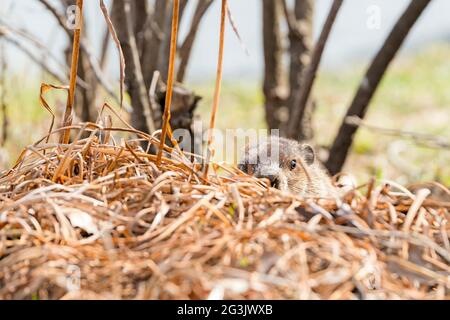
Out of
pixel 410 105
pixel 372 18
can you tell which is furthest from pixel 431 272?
pixel 410 105

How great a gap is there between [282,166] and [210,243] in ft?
6.37

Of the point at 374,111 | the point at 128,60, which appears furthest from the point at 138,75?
the point at 374,111

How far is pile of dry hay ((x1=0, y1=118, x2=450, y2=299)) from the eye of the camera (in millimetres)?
1481

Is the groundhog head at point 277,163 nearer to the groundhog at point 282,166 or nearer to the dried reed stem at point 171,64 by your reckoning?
the groundhog at point 282,166

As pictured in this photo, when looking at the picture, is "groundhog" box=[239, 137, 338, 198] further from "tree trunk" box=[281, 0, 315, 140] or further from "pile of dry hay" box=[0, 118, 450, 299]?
"pile of dry hay" box=[0, 118, 450, 299]

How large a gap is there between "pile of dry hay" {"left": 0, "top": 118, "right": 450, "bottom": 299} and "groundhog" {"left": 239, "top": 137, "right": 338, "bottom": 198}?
4.34 ft

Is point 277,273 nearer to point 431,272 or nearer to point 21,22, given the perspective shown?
point 431,272

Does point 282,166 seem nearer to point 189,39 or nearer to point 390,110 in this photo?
point 189,39

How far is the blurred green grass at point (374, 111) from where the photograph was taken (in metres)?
5.12

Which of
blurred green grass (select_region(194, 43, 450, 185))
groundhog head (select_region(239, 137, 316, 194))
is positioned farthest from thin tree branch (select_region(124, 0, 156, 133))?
blurred green grass (select_region(194, 43, 450, 185))

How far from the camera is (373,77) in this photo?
12.2ft

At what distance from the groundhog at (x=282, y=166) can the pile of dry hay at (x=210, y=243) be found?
1.32 meters

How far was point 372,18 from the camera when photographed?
2652 millimetres
